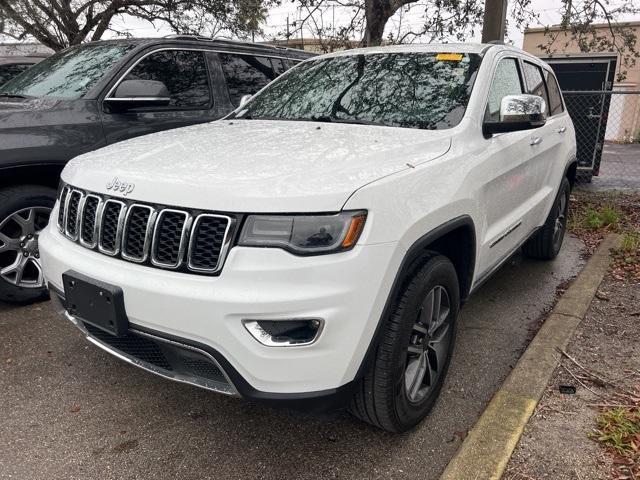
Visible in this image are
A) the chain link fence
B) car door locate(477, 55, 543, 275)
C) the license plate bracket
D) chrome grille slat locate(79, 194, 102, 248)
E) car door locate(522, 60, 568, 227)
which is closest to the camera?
the license plate bracket

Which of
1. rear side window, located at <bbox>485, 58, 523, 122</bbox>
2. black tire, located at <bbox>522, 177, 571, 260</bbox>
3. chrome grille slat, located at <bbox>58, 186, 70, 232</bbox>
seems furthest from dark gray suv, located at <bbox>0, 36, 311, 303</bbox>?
black tire, located at <bbox>522, 177, 571, 260</bbox>

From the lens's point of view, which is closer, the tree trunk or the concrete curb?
the concrete curb

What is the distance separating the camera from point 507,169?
3207 mm

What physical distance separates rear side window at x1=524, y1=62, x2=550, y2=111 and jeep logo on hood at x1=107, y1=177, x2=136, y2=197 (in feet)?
10.1

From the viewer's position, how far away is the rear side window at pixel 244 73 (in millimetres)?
4828

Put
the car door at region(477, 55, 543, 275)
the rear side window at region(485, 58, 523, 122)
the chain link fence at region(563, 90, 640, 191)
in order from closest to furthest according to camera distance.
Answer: the car door at region(477, 55, 543, 275) → the rear side window at region(485, 58, 523, 122) → the chain link fence at region(563, 90, 640, 191)

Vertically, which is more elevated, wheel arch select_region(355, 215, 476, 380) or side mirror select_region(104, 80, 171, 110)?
side mirror select_region(104, 80, 171, 110)

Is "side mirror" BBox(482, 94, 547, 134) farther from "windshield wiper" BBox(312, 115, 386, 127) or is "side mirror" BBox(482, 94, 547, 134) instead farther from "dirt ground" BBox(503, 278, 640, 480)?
"dirt ground" BBox(503, 278, 640, 480)

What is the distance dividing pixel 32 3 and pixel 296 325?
1281cm

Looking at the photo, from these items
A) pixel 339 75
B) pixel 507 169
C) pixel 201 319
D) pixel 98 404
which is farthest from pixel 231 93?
pixel 201 319

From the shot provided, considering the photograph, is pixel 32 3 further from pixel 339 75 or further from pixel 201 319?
pixel 201 319

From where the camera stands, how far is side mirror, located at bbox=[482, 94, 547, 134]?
287cm

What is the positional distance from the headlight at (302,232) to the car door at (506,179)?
114cm

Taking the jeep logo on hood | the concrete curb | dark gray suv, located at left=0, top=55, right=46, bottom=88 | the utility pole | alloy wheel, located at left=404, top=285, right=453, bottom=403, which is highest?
the utility pole
